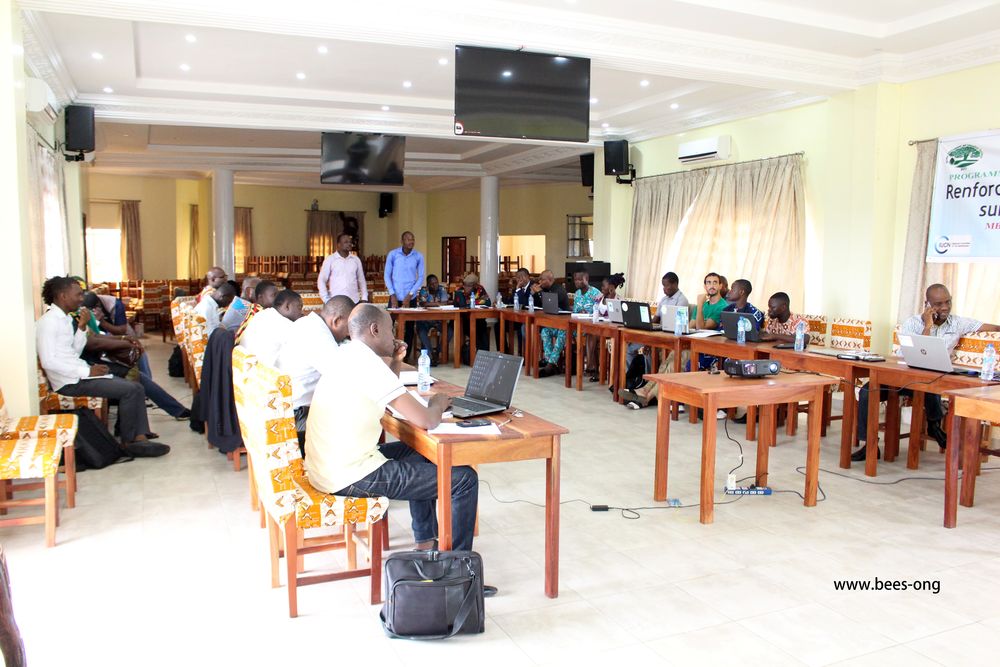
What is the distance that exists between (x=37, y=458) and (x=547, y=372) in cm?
605

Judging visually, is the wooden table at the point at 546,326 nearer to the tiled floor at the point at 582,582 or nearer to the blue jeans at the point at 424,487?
the tiled floor at the point at 582,582

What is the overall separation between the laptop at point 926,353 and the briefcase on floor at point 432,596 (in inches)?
125

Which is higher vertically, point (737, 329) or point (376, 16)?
point (376, 16)

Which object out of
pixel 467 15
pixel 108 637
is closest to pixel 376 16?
pixel 467 15

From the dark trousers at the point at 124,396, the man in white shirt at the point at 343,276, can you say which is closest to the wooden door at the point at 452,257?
the man in white shirt at the point at 343,276

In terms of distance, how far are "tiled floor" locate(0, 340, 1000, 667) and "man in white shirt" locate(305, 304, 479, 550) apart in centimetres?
49

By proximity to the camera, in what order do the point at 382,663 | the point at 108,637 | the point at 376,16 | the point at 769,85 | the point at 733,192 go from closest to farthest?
the point at 382,663 → the point at 108,637 → the point at 376,16 → the point at 769,85 → the point at 733,192

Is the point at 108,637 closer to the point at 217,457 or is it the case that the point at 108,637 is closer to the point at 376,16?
the point at 217,457

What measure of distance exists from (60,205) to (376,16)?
4827 millimetres

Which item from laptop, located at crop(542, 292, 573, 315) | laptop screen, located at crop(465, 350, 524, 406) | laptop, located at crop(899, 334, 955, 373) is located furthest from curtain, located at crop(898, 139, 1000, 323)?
laptop screen, located at crop(465, 350, 524, 406)

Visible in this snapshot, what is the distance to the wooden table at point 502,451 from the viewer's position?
2.93 m

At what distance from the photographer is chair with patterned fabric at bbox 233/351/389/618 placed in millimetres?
2918

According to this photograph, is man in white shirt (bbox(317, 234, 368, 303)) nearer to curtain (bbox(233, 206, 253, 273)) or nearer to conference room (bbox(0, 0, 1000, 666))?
conference room (bbox(0, 0, 1000, 666))

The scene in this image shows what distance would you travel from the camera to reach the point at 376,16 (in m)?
5.12
